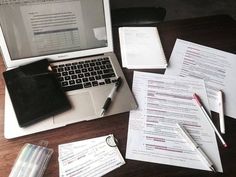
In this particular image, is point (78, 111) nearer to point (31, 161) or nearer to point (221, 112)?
point (31, 161)

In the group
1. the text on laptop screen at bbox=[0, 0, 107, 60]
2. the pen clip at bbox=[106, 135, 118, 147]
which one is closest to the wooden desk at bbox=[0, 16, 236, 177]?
the pen clip at bbox=[106, 135, 118, 147]

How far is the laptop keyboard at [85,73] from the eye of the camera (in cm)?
88

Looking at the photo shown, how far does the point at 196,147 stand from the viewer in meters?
0.75

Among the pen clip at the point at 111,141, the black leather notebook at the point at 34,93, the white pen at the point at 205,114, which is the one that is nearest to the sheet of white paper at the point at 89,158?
the pen clip at the point at 111,141

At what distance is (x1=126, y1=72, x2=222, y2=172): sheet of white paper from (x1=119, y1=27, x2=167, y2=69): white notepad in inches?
2.0

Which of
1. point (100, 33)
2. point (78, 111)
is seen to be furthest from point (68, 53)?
point (78, 111)

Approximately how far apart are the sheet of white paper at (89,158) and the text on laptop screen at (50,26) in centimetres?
36

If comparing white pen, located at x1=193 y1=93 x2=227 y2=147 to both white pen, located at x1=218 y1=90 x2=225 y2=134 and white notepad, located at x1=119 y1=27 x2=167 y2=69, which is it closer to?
white pen, located at x1=218 y1=90 x2=225 y2=134

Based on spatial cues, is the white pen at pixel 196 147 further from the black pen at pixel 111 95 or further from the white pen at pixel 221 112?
the black pen at pixel 111 95

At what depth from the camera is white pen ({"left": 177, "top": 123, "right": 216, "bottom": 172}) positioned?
0.73 meters

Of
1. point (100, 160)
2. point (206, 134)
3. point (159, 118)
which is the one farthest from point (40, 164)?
point (206, 134)

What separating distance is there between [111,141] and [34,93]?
10.9 inches

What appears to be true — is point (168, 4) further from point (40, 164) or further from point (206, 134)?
point (40, 164)

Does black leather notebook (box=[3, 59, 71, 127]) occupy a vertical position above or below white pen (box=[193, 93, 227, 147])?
above
